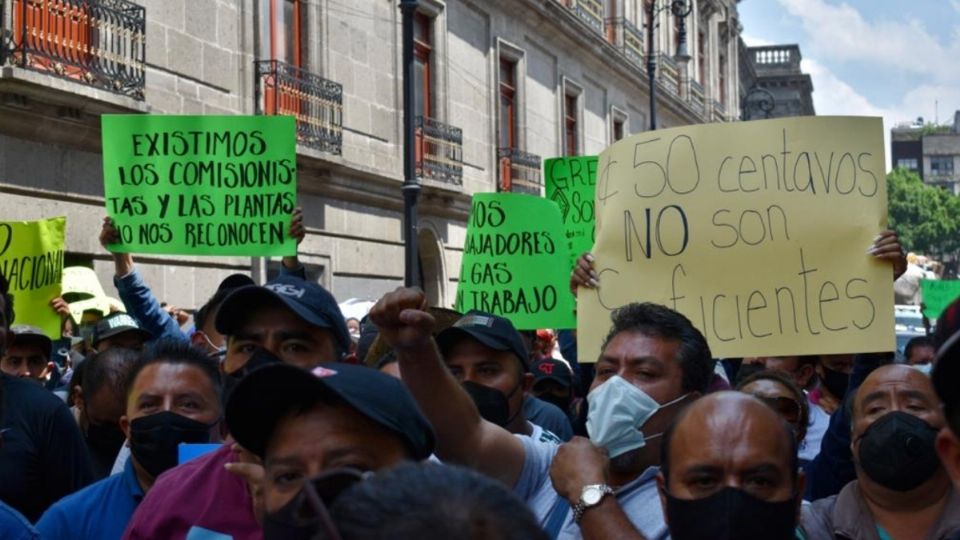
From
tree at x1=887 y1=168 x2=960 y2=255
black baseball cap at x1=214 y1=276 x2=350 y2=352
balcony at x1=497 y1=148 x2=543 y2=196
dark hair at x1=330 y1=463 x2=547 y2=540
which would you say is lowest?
dark hair at x1=330 y1=463 x2=547 y2=540

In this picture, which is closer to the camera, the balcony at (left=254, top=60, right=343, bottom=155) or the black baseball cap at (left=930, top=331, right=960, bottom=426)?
the black baseball cap at (left=930, top=331, right=960, bottom=426)

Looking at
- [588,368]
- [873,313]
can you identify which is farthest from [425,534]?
[588,368]

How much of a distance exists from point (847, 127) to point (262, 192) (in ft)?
11.1

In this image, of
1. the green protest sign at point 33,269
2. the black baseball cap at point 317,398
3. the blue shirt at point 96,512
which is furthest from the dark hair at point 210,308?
the black baseball cap at point 317,398

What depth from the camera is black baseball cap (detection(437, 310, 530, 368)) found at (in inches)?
182

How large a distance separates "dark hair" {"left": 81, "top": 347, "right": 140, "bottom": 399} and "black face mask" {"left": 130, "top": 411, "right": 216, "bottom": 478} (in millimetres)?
1077

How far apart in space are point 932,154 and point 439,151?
11931 centimetres

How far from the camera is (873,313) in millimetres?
5031

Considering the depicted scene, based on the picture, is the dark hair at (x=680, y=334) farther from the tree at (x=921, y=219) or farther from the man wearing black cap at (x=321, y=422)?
the tree at (x=921, y=219)

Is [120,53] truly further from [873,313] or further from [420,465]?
[420,465]

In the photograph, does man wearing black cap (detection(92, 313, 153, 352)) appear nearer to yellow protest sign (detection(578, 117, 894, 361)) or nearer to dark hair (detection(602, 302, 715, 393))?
yellow protest sign (detection(578, 117, 894, 361))

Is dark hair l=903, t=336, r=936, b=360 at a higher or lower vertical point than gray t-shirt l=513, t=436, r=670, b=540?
higher

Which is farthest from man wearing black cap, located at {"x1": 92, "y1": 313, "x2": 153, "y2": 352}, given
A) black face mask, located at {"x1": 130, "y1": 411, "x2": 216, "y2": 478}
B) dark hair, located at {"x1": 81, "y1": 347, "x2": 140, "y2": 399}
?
black face mask, located at {"x1": 130, "y1": 411, "x2": 216, "y2": 478}

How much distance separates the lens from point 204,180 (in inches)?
305
